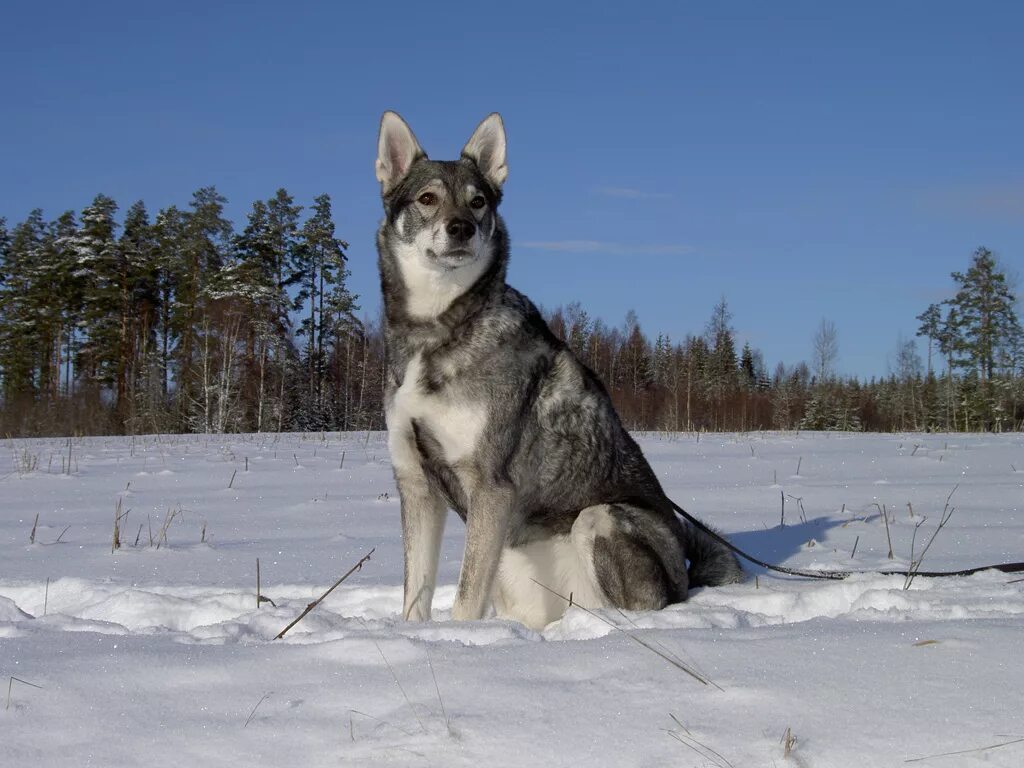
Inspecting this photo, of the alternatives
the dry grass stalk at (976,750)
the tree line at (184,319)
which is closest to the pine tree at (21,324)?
the tree line at (184,319)

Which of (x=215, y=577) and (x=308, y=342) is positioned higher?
(x=308, y=342)

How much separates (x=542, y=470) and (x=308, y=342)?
46.1 meters

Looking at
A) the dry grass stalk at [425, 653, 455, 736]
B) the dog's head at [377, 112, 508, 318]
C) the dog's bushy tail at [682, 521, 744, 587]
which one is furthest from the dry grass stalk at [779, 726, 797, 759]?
the dog's head at [377, 112, 508, 318]

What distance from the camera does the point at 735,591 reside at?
13.5 feet

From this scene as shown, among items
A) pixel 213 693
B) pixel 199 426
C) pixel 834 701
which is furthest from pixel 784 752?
pixel 199 426

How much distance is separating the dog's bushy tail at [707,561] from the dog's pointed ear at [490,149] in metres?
2.36

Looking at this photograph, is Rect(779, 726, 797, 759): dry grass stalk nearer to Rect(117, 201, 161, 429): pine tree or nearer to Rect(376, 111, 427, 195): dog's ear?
Rect(376, 111, 427, 195): dog's ear

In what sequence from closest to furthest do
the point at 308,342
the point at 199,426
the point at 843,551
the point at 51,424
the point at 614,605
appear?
the point at 614,605
the point at 843,551
the point at 51,424
the point at 199,426
the point at 308,342

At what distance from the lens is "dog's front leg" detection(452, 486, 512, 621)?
3689 millimetres

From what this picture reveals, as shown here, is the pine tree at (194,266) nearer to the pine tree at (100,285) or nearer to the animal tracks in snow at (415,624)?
the pine tree at (100,285)

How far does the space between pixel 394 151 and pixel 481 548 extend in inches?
94.8

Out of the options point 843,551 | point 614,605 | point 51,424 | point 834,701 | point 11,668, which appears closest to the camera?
point 834,701

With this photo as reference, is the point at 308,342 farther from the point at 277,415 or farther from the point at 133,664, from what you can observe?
the point at 133,664

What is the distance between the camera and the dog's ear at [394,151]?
4.59 meters
